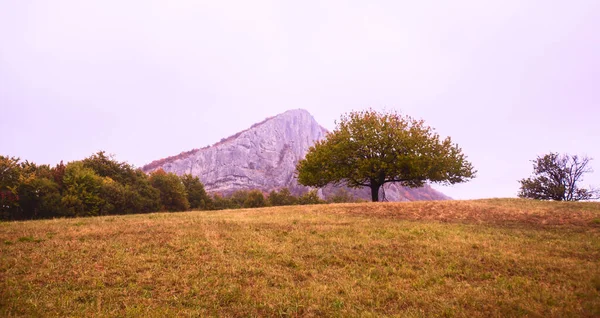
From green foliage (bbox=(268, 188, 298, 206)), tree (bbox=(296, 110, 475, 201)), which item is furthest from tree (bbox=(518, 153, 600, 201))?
green foliage (bbox=(268, 188, 298, 206))

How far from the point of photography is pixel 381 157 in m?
39.0

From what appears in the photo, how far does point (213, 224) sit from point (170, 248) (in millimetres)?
7031

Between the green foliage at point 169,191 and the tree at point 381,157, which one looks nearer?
the tree at point 381,157

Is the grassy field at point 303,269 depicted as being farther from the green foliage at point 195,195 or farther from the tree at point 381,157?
the green foliage at point 195,195

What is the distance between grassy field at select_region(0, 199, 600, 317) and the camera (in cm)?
941

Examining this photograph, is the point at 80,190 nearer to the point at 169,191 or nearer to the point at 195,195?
the point at 169,191

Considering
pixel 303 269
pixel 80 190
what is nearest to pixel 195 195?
pixel 80 190

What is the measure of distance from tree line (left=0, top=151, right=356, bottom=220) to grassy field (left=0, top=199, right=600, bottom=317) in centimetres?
3089

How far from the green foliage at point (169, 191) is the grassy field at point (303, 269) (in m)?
56.4

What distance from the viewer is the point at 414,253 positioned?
14.9 m

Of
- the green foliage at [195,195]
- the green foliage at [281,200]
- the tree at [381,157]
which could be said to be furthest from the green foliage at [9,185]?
the green foliage at [281,200]

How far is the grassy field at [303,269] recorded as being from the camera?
941 centimetres

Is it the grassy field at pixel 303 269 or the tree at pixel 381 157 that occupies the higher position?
the tree at pixel 381 157

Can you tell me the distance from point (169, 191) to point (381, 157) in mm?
55793
